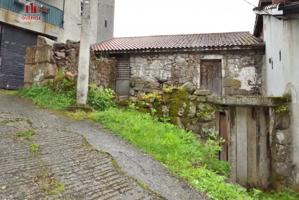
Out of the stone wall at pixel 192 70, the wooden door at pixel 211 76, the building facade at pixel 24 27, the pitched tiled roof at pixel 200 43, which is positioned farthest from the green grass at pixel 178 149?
the building facade at pixel 24 27

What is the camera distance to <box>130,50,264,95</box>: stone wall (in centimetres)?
1186

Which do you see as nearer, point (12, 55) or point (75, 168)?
point (75, 168)

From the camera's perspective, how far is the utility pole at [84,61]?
6.95m

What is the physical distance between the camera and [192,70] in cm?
1235

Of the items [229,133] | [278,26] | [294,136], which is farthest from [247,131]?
[278,26]

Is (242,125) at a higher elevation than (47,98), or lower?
lower

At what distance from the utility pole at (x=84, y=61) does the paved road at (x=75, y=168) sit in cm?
172

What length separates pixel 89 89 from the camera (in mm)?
7508

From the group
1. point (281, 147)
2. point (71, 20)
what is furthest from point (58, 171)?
point (71, 20)

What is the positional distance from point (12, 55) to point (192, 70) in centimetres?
791

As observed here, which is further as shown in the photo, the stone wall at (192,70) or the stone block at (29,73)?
the stone wall at (192,70)

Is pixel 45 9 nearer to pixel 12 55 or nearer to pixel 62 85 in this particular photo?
pixel 12 55

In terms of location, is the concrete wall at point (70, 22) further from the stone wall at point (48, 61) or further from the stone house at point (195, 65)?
the stone wall at point (48, 61)

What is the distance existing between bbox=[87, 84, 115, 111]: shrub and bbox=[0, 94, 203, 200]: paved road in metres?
1.84
